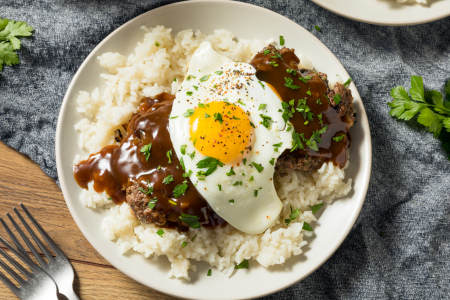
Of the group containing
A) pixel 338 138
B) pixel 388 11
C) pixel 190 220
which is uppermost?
pixel 388 11

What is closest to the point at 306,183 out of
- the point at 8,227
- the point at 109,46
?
the point at 109,46

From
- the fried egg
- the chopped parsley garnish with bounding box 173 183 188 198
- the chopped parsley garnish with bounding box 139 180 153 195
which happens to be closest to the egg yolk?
the fried egg

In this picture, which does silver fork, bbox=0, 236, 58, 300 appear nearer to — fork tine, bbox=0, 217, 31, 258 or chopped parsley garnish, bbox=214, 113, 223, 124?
fork tine, bbox=0, 217, 31, 258

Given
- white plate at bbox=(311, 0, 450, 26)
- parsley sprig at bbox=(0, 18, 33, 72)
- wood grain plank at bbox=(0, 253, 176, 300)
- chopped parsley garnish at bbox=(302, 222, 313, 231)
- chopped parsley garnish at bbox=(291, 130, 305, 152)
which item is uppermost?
parsley sprig at bbox=(0, 18, 33, 72)

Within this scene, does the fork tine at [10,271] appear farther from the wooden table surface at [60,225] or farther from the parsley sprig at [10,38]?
the parsley sprig at [10,38]

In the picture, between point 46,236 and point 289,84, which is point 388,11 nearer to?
point 289,84

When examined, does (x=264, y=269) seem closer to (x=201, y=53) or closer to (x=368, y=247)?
(x=368, y=247)

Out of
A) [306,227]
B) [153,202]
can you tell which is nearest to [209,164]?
[153,202]
